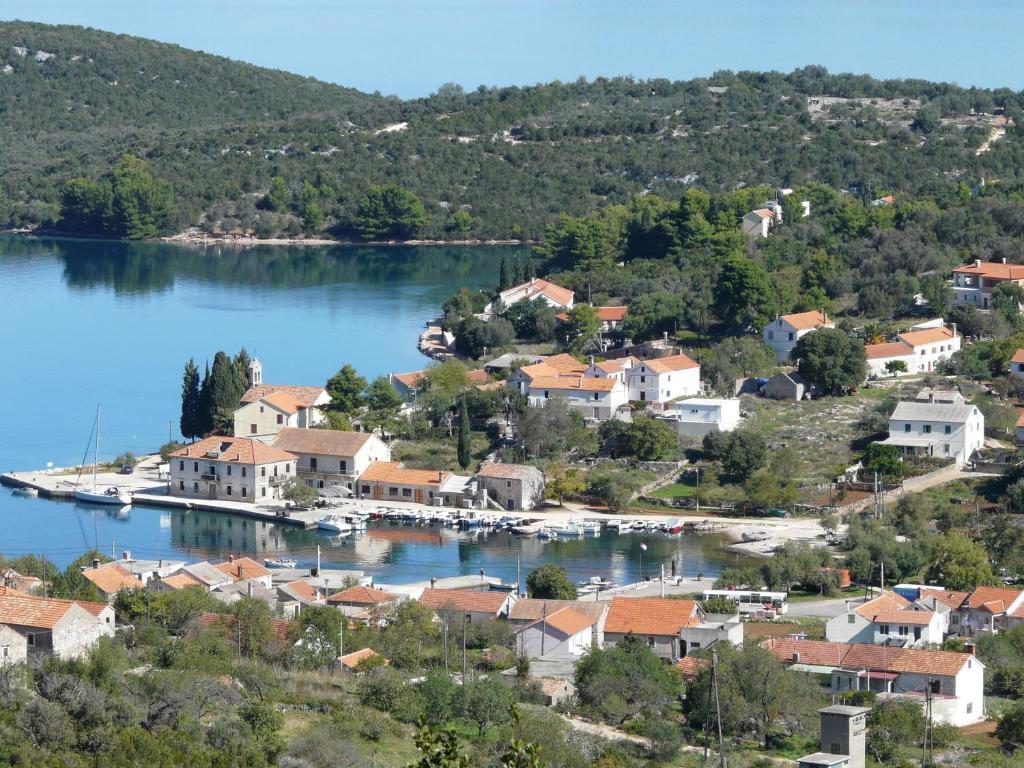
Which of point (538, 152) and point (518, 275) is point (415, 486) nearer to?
point (518, 275)

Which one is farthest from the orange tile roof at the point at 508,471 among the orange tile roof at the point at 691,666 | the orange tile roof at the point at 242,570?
the orange tile roof at the point at 691,666

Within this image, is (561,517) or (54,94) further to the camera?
(54,94)

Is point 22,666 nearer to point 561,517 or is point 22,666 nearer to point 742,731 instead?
point 742,731

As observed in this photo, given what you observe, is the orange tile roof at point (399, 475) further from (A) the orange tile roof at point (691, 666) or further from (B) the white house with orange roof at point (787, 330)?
(A) the orange tile roof at point (691, 666)

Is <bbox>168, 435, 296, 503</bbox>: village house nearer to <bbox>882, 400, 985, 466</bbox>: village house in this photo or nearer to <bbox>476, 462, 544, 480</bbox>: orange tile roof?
<bbox>476, 462, 544, 480</bbox>: orange tile roof

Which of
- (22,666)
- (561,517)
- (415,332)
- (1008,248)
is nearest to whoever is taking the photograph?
(22,666)

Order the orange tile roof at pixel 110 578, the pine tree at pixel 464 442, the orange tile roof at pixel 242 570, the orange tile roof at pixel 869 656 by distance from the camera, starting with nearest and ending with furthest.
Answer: the orange tile roof at pixel 869 656
the orange tile roof at pixel 110 578
the orange tile roof at pixel 242 570
the pine tree at pixel 464 442

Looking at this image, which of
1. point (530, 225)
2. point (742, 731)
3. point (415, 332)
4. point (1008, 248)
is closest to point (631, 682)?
point (742, 731)
